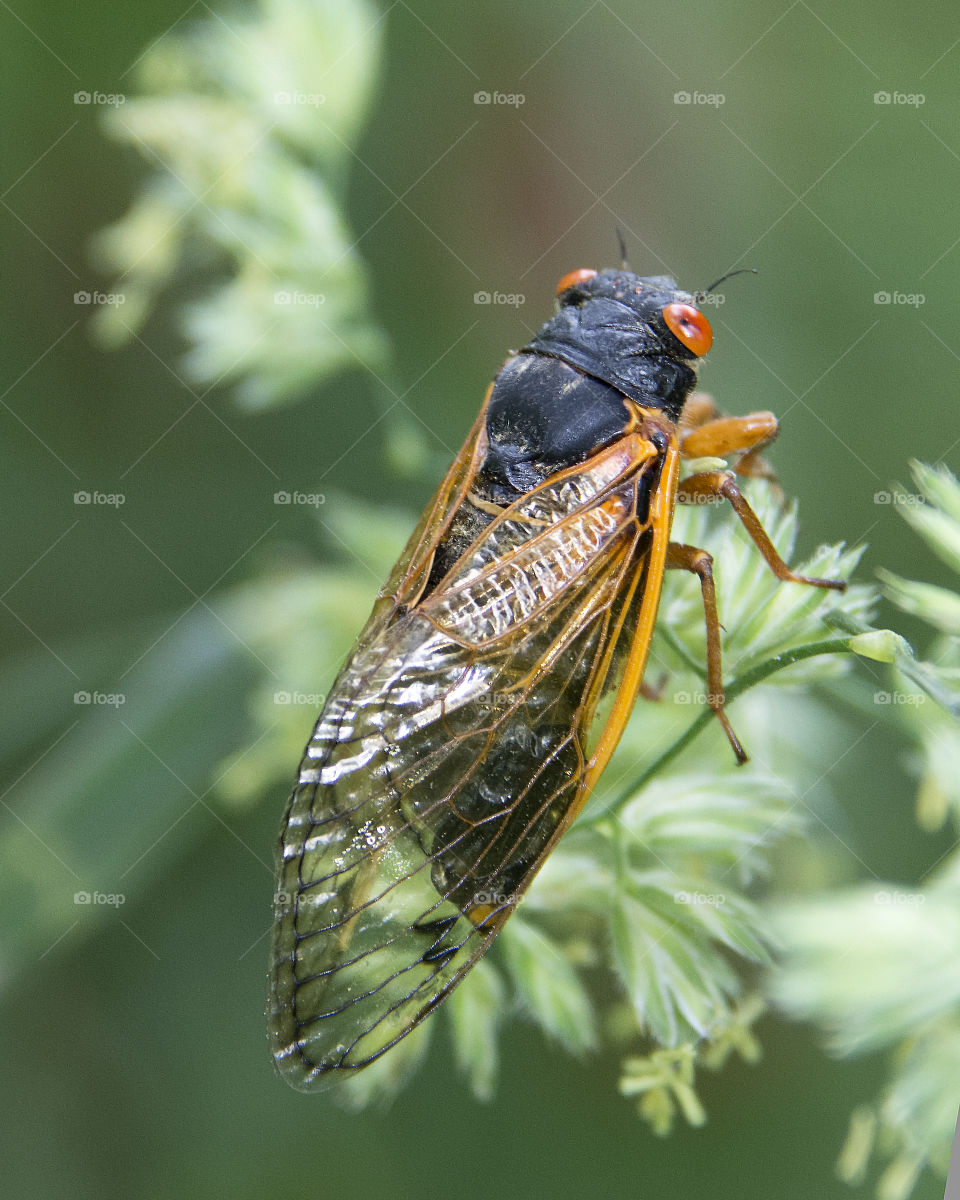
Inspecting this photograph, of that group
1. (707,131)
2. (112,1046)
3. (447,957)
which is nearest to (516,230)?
(707,131)

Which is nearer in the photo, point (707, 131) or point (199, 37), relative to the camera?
point (199, 37)

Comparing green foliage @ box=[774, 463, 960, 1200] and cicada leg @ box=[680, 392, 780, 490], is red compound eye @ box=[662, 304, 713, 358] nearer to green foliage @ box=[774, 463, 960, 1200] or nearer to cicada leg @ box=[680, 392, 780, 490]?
cicada leg @ box=[680, 392, 780, 490]

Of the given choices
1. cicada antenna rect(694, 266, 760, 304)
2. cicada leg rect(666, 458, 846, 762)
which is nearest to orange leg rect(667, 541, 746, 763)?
cicada leg rect(666, 458, 846, 762)

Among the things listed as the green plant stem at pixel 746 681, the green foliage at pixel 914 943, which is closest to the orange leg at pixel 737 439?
the green foliage at pixel 914 943

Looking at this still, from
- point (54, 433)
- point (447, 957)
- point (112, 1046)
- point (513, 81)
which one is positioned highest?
point (54, 433)

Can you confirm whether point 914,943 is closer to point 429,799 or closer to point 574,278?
point 429,799

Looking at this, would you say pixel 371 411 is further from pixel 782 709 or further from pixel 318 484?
pixel 782 709

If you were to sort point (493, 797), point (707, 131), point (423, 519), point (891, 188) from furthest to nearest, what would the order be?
point (707, 131), point (891, 188), point (423, 519), point (493, 797)
